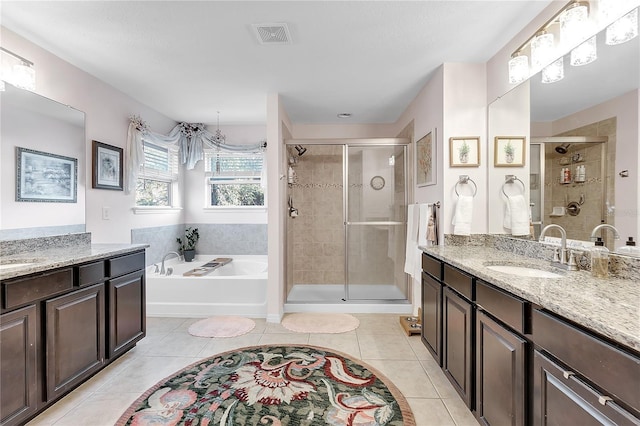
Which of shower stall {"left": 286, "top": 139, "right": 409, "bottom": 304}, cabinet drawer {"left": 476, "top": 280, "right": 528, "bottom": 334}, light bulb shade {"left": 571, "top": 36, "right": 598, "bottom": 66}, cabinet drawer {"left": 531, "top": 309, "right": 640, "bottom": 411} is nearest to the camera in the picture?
cabinet drawer {"left": 531, "top": 309, "right": 640, "bottom": 411}

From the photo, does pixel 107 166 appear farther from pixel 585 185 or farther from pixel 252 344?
pixel 585 185

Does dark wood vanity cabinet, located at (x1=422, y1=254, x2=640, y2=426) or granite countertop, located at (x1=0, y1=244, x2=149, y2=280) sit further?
granite countertop, located at (x1=0, y1=244, x2=149, y2=280)

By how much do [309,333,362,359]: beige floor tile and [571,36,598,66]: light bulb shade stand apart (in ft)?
7.96

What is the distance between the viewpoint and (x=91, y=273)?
6.70 ft

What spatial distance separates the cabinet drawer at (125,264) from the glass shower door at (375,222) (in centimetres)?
228

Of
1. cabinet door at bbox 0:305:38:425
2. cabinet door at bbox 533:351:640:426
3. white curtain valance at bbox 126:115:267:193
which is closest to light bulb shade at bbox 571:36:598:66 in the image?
cabinet door at bbox 533:351:640:426

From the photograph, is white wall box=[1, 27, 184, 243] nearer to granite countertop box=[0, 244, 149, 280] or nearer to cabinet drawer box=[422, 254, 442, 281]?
granite countertop box=[0, 244, 149, 280]

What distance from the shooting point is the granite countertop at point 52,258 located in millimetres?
1587

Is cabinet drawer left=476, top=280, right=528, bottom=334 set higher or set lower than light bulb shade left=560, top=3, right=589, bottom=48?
lower

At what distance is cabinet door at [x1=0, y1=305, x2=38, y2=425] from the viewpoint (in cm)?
150

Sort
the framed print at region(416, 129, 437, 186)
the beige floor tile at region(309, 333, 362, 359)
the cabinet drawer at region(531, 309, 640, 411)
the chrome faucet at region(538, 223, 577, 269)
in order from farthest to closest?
the framed print at region(416, 129, 437, 186) → the beige floor tile at region(309, 333, 362, 359) → the chrome faucet at region(538, 223, 577, 269) → the cabinet drawer at region(531, 309, 640, 411)

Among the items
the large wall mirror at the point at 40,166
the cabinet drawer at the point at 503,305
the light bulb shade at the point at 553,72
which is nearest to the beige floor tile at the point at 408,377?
the cabinet drawer at the point at 503,305

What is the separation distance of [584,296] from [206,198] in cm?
439

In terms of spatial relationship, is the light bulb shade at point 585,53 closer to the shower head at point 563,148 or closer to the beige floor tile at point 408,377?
the shower head at point 563,148
